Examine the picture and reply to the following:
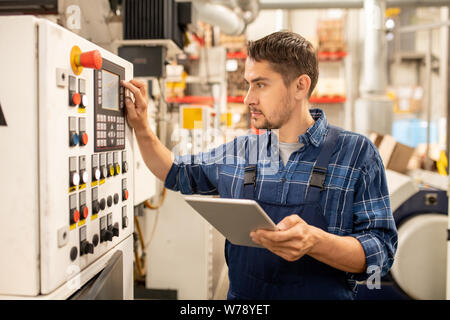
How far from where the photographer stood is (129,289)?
48.9 inches

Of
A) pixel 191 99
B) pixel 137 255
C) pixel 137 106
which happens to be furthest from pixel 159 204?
pixel 191 99

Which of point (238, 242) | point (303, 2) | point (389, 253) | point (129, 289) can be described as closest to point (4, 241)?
point (129, 289)

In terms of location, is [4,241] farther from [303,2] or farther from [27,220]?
[303,2]

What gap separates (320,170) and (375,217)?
23cm

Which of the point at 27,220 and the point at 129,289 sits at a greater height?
the point at 27,220

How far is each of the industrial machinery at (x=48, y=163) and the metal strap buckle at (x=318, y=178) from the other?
661 millimetres

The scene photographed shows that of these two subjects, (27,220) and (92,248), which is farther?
(92,248)

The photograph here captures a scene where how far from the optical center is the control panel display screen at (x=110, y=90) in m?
1.07

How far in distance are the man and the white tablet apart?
0.21 metres

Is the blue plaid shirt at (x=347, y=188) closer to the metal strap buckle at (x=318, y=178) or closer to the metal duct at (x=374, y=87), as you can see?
the metal strap buckle at (x=318, y=178)

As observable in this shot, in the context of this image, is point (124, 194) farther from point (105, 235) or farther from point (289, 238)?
point (289, 238)

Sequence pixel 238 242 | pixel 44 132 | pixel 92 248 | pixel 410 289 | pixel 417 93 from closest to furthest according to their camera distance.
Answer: pixel 44 132, pixel 92 248, pixel 238 242, pixel 410 289, pixel 417 93
